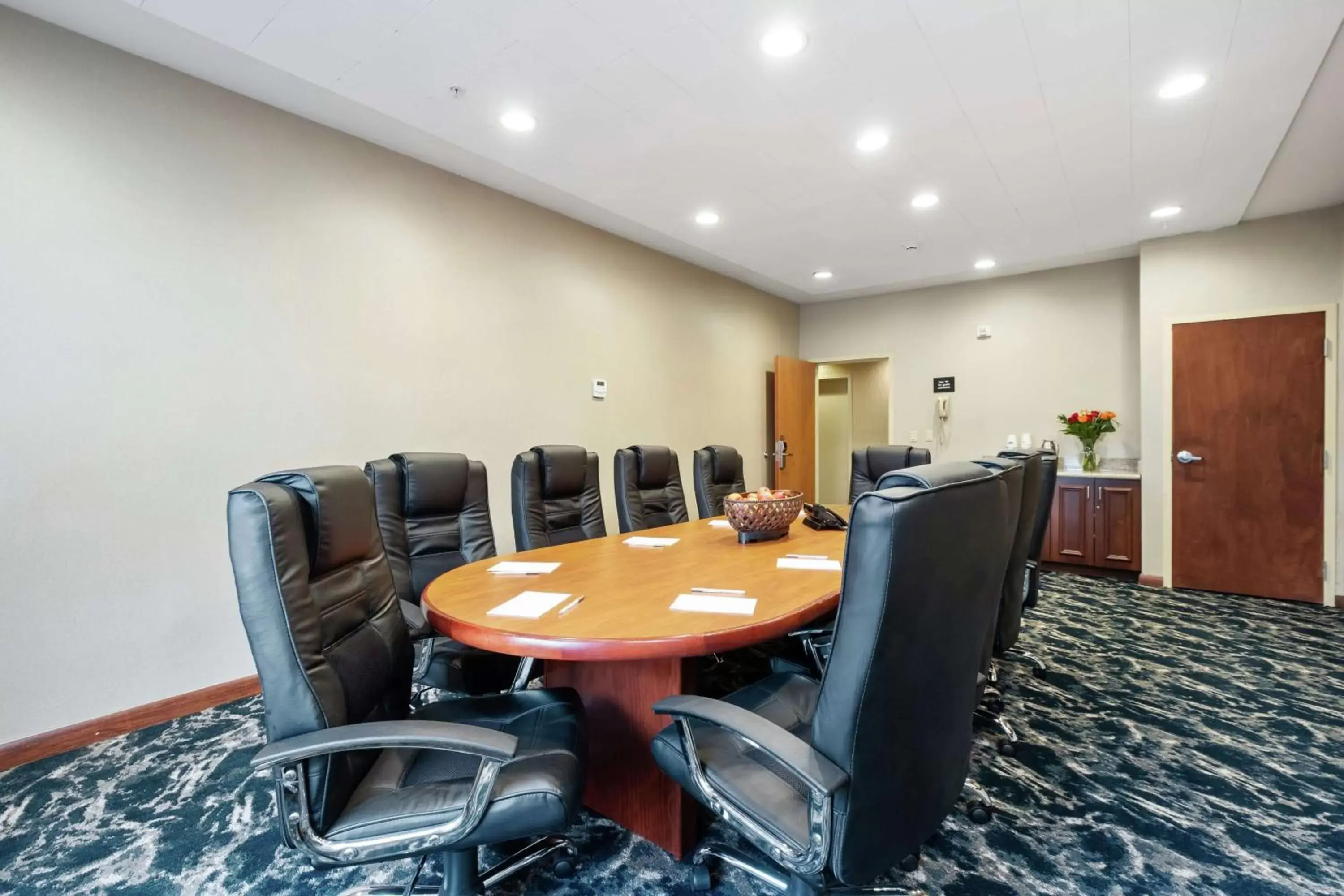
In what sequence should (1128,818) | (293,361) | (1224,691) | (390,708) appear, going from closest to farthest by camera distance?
(390,708) < (1128,818) < (1224,691) < (293,361)

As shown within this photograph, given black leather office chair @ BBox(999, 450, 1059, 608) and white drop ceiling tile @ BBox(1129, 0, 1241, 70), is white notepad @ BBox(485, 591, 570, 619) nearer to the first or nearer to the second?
black leather office chair @ BBox(999, 450, 1059, 608)

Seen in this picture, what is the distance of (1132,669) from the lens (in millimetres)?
2881

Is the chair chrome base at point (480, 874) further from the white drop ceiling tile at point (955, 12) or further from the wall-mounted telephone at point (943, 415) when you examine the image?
the wall-mounted telephone at point (943, 415)

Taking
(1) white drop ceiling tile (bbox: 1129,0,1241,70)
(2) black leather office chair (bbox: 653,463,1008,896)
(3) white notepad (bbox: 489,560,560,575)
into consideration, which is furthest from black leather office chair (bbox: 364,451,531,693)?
(1) white drop ceiling tile (bbox: 1129,0,1241,70)

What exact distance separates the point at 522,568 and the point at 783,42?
216cm

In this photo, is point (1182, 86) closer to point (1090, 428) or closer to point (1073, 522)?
point (1090, 428)

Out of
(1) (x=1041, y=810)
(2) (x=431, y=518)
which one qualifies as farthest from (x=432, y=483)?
(1) (x=1041, y=810)

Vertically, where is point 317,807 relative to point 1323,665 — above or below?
above

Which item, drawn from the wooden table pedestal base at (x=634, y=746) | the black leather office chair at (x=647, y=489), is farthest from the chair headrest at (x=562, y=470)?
the wooden table pedestal base at (x=634, y=746)

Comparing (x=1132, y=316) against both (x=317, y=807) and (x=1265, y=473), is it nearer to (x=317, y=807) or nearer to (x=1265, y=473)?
(x=1265, y=473)

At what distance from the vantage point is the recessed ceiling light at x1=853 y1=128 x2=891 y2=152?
290 cm

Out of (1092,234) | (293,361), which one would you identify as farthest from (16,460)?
(1092,234)

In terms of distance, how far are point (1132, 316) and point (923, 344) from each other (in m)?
1.71

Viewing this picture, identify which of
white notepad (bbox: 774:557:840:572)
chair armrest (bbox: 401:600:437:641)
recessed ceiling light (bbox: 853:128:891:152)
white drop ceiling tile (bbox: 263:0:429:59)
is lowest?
chair armrest (bbox: 401:600:437:641)
